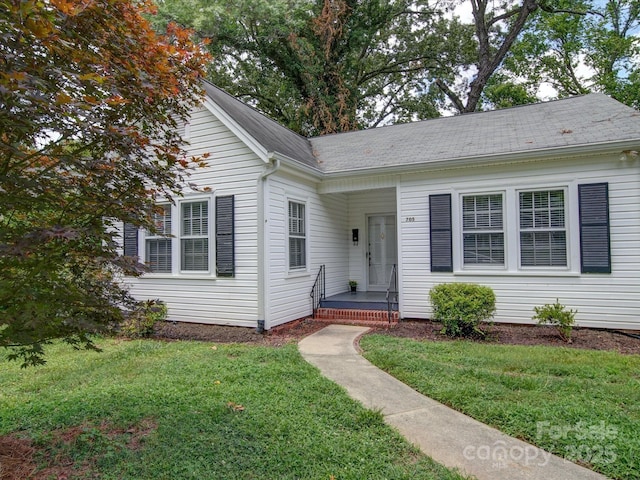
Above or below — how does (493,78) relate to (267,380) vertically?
above

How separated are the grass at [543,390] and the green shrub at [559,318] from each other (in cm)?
62

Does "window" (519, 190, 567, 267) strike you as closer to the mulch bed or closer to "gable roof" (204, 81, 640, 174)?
"gable roof" (204, 81, 640, 174)

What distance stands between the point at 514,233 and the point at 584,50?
61.8 ft

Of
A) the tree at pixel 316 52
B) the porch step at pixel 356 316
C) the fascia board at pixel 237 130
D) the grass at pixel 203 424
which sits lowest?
the grass at pixel 203 424

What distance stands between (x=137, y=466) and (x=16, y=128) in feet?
7.81

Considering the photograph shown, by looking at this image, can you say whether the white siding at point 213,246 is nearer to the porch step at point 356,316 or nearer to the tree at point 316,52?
the porch step at point 356,316

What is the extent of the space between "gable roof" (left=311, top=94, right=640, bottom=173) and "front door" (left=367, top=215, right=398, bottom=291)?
2.03m

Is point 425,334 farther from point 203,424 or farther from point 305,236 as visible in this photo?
point 203,424

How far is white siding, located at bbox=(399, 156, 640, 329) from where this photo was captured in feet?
20.2

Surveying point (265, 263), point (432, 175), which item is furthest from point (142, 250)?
point (432, 175)

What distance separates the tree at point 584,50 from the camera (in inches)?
693

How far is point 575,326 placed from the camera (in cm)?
643

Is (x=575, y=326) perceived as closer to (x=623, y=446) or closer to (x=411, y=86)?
(x=623, y=446)

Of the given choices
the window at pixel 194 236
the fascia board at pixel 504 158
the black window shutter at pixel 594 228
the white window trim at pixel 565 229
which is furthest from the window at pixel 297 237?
the black window shutter at pixel 594 228
